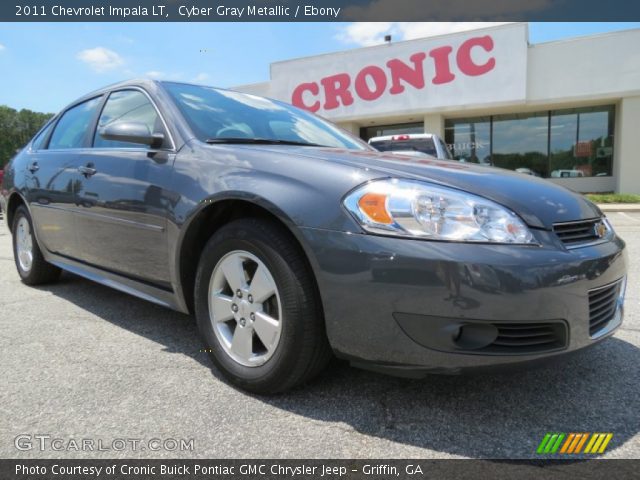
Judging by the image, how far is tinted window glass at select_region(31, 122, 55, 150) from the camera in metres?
4.07

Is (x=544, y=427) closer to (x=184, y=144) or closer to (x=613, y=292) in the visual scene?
(x=613, y=292)

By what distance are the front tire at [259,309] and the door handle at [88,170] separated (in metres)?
1.24

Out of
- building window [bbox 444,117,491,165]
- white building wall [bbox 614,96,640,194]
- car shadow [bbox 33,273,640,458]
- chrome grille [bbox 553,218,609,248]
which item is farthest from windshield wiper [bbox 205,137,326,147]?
building window [bbox 444,117,491,165]

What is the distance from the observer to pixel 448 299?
5.42ft

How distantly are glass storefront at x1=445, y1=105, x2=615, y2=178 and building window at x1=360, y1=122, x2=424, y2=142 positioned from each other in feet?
3.50

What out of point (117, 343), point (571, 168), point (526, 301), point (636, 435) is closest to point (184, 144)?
point (117, 343)

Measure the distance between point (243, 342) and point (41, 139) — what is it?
10.4ft

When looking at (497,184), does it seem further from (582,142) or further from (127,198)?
(582,142)

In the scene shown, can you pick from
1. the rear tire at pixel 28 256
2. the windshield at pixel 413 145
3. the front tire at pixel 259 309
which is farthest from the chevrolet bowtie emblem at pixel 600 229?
the windshield at pixel 413 145

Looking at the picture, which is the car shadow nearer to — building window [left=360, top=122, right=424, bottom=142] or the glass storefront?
the glass storefront

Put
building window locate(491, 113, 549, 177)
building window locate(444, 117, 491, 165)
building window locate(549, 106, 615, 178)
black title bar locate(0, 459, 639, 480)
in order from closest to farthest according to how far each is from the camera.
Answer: black title bar locate(0, 459, 639, 480)
building window locate(549, 106, 615, 178)
building window locate(491, 113, 549, 177)
building window locate(444, 117, 491, 165)

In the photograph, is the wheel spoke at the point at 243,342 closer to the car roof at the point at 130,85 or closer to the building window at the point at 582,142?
the car roof at the point at 130,85

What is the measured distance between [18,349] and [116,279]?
63 cm

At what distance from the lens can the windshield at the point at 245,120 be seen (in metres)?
2.61
